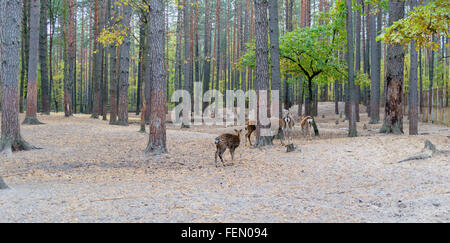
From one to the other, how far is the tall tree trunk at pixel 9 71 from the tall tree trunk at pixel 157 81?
3764 mm

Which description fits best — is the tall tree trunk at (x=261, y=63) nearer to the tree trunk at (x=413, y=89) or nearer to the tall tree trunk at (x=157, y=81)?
the tall tree trunk at (x=157, y=81)

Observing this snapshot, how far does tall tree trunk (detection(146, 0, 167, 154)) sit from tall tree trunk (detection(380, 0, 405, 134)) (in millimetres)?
8772

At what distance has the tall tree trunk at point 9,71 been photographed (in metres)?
9.34

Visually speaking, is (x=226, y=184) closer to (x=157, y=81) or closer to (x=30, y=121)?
(x=157, y=81)

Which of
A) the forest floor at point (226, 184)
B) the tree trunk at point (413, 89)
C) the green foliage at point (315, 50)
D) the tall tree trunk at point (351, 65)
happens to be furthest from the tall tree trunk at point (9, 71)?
the tree trunk at point (413, 89)

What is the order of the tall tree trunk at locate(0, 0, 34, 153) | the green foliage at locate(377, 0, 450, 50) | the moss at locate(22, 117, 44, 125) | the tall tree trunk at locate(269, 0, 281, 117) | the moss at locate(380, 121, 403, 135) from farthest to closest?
the moss at locate(22, 117, 44, 125)
the moss at locate(380, 121, 403, 135)
the tall tree trunk at locate(269, 0, 281, 117)
the tall tree trunk at locate(0, 0, 34, 153)
the green foliage at locate(377, 0, 450, 50)

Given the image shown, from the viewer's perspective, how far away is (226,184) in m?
6.68

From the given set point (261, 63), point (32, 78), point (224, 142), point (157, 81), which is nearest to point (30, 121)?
point (32, 78)

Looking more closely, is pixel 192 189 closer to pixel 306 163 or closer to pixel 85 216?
pixel 85 216

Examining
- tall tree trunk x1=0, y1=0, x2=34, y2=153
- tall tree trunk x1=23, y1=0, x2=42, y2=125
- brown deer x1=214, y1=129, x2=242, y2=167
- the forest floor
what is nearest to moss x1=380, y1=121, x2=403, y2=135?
the forest floor

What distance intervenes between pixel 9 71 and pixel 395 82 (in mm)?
13190

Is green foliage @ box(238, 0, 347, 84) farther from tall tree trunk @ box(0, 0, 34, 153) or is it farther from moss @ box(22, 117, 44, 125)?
moss @ box(22, 117, 44, 125)

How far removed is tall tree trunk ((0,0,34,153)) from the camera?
368 inches
